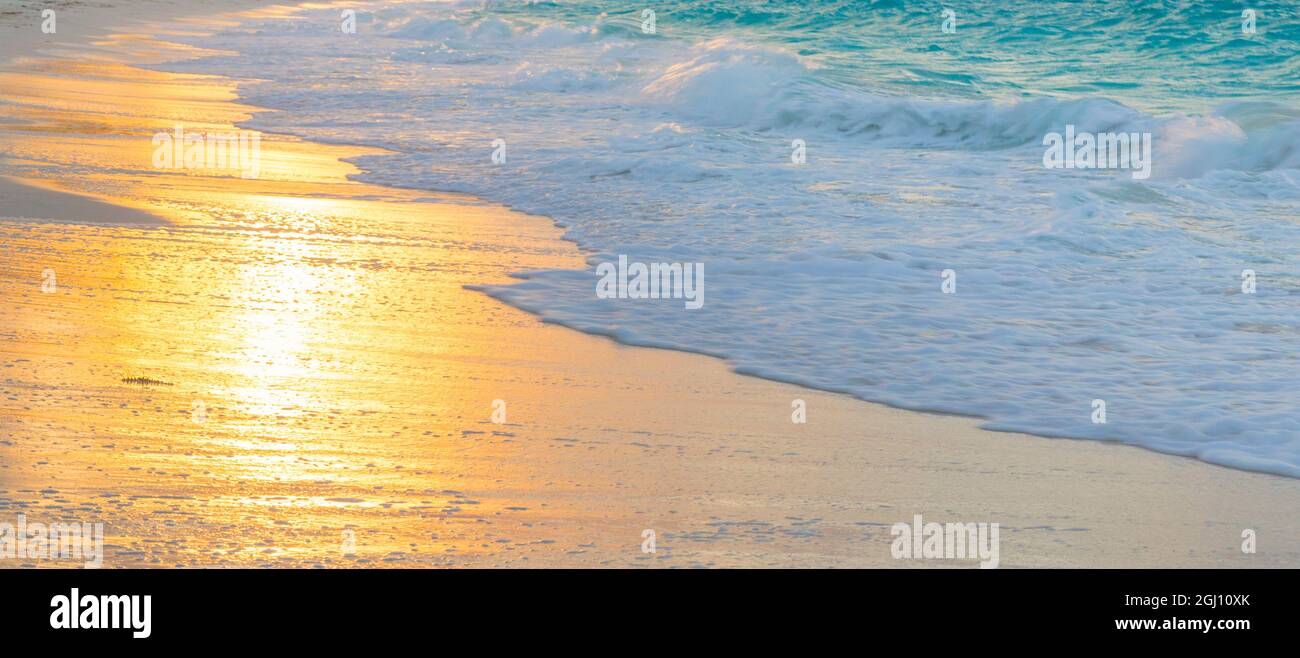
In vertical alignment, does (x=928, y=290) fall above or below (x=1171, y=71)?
below

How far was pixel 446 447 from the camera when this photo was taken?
4289 mm

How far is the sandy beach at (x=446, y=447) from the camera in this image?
11.7ft

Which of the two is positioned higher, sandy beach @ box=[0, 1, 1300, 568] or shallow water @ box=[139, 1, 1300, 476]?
shallow water @ box=[139, 1, 1300, 476]

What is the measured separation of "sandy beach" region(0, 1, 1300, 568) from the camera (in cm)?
355

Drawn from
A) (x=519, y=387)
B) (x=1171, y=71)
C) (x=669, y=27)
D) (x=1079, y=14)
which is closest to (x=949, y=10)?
(x=1079, y=14)

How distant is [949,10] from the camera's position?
101 ft

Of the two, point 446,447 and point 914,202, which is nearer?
point 446,447

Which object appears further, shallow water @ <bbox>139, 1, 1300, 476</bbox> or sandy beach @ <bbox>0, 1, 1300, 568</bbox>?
shallow water @ <bbox>139, 1, 1300, 476</bbox>

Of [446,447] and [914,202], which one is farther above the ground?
[914,202]

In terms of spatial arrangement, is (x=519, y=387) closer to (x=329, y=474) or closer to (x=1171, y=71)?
(x=329, y=474)

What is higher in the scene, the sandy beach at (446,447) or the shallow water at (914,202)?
the shallow water at (914,202)

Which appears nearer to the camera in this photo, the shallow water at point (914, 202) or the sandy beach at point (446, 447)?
the sandy beach at point (446, 447)

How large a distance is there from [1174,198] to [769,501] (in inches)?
301
